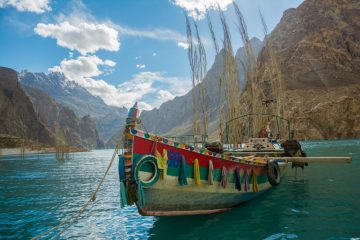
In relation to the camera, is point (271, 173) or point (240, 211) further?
point (271, 173)

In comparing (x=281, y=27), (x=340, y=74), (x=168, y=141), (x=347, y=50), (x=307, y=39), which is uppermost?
(x=281, y=27)

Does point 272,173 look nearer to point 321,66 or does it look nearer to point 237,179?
point 237,179

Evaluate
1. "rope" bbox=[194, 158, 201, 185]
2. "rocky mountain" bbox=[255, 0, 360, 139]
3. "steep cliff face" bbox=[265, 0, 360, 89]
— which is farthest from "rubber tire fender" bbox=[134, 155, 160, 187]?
"steep cliff face" bbox=[265, 0, 360, 89]

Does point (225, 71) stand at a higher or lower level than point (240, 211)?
higher

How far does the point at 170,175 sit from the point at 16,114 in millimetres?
176485

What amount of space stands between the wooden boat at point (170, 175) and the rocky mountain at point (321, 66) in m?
97.2

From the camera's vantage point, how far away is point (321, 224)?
8945mm

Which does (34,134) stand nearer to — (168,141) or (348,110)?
(348,110)

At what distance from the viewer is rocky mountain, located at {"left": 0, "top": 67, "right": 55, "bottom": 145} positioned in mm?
147750

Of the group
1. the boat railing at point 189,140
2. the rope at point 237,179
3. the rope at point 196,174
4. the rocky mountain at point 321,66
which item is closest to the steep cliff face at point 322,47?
the rocky mountain at point 321,66

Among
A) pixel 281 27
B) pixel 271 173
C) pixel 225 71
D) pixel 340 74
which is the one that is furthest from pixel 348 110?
pixel 271 173

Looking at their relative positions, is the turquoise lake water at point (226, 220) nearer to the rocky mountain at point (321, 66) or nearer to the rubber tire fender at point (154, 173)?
the rubber tire fender at point (154, 173)

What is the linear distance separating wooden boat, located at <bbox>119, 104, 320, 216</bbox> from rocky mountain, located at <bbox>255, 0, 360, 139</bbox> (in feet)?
319

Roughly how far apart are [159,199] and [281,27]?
189m
